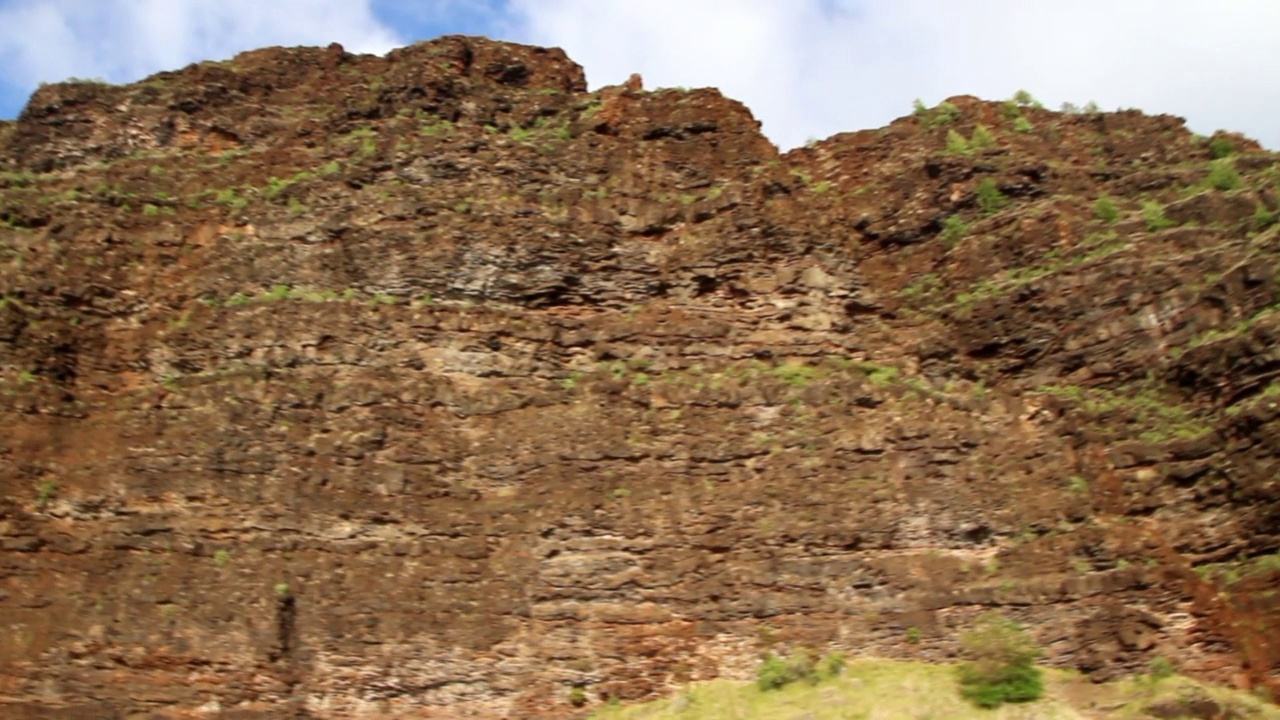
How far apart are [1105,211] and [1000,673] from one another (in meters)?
11.2

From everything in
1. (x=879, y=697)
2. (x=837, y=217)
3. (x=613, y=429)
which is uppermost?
(x=837, y=217)

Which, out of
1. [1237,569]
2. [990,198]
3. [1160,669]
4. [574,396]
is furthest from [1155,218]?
[574,396]

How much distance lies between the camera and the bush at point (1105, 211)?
22750 mm

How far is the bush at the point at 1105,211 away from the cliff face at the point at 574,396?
265mm

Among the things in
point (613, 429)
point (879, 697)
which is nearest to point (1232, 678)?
point (879, 697)

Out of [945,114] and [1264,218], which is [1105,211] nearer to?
[1264,218]

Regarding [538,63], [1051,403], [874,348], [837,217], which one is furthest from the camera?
[538,63]

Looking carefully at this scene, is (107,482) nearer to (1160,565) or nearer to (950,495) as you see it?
(950,495)

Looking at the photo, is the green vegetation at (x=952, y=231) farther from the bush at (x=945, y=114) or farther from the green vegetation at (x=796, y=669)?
the green vegetation at (x=796, y=669)

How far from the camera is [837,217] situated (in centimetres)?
2442

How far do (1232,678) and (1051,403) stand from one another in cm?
552

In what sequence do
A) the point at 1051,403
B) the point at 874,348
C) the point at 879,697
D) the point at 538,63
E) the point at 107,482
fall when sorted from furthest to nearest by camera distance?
the point at 538,63, the point at 874,348, the point at 1051,403, the point at 107,482, the point at 879,697

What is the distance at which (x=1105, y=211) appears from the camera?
902 inches

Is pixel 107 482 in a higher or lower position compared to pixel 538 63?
lower
